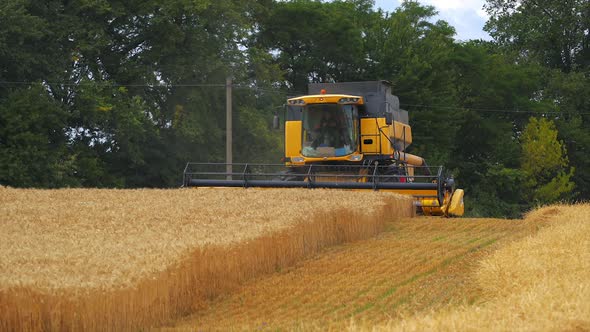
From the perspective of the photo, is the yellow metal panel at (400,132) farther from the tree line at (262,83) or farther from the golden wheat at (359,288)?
the tree line at (262,83)

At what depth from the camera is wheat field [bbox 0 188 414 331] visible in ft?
26.6

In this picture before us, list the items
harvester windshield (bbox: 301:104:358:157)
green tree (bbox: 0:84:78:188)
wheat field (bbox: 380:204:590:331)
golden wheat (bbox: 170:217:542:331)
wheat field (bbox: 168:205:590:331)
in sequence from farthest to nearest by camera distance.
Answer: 1. green tree (bbox: 0:84:78:188)
2. harvester windshield (bbox: 301:104:358:157)
3. golden wheat (bbox: 170:217:542:331)
4. wheat field (bbox: 168:205:590:331)
5. wheat field (bbox: 380:204:590:331)

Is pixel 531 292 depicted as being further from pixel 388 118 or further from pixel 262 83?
pixel 262 83

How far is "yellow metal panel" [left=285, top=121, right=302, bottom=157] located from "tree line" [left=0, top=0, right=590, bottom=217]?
30.4 feet

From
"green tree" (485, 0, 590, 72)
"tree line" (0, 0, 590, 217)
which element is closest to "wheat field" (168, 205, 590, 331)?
"tree line" (0, 0, 590, 217)

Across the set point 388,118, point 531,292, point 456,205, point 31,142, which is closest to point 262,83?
point 31,142

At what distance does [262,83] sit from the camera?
3981cm

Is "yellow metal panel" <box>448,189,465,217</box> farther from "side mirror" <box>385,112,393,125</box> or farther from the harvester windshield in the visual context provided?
the harvester windshield

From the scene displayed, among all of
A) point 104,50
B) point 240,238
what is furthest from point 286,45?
point 240,238

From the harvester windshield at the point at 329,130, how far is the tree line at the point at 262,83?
9592mm

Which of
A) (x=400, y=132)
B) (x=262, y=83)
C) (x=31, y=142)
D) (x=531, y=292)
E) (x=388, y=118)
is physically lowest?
(x=531, y=292)

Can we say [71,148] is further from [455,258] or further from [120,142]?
[455,258]

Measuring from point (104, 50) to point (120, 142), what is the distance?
3826 mm

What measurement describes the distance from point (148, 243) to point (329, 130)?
40.1 feet
